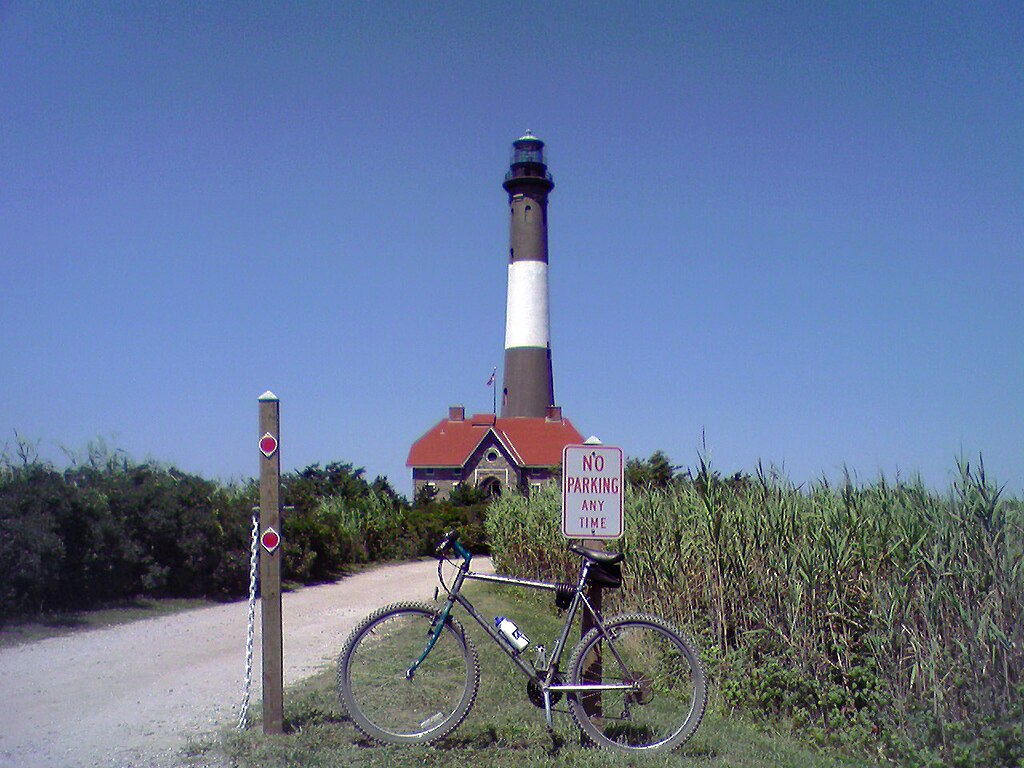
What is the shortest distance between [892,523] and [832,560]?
62cm

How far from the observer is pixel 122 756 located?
19.7ft

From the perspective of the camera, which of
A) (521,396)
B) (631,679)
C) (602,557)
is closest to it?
(631,679)

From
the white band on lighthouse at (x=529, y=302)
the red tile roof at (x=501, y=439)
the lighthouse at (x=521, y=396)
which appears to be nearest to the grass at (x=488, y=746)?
the lighthouse at (x=521, y=396)

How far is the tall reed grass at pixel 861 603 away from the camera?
21.8 feet

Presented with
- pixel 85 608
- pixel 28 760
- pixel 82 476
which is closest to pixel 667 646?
pixel 28 760

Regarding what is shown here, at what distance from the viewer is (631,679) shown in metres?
5.88

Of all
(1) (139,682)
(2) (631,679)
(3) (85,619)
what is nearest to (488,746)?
(2) (631,679)

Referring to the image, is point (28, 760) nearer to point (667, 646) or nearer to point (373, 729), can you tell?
point (373, 729)

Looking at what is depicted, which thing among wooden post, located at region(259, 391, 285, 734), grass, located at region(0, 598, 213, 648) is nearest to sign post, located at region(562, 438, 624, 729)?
wooden post, located at region(259, 391, 285, 734)

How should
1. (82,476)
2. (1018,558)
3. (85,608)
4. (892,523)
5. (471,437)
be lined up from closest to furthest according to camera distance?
(1018,558), (892,523), (85,608), (82,476), (471,437)

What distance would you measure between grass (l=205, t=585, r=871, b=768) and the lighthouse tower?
127 feet

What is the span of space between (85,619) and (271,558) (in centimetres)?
760

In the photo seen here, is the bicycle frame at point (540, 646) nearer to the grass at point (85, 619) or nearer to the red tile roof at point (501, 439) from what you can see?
the grass at point (85, 619)

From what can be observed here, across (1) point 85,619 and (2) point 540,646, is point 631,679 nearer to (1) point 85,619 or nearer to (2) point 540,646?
(2) point 540,646
